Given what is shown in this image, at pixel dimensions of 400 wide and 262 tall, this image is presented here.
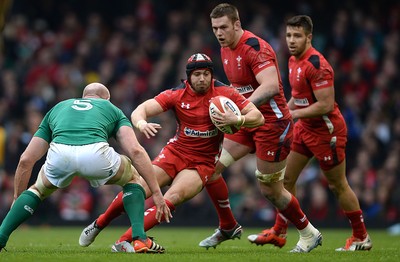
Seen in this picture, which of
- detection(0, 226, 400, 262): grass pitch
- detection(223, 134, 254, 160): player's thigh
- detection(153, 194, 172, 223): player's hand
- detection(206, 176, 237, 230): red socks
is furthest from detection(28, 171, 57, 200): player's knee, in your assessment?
detection(223, 134, 254, 160): player's thigh

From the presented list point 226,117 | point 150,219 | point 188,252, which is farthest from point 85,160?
point 188,252

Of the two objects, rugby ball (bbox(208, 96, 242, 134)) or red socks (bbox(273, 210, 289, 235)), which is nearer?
rugby ball (bbox(208, 96, 242, 134))

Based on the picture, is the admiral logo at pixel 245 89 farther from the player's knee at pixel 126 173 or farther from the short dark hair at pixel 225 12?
the player's knee at pixel 126 173

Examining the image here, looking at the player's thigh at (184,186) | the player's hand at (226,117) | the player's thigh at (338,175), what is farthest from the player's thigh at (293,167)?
the player's hand at (226,117)

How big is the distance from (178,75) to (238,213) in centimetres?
370

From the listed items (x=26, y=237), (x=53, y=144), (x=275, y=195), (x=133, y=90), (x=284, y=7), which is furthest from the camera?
(x=284, y=7)

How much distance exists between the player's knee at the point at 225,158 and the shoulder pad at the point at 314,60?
146cm

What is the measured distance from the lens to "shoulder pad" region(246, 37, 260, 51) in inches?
413

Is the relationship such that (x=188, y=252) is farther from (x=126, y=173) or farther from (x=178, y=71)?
(x=178, y=71)

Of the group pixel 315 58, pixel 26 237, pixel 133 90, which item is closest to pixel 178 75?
pixel 133 90

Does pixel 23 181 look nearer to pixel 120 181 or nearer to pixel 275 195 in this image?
pixel 120 181

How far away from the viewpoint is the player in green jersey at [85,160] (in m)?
8.91

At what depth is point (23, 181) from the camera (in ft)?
30.2

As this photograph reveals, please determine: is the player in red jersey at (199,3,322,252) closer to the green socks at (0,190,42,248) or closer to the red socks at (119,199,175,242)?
the red socks at (119,199,175,242)
